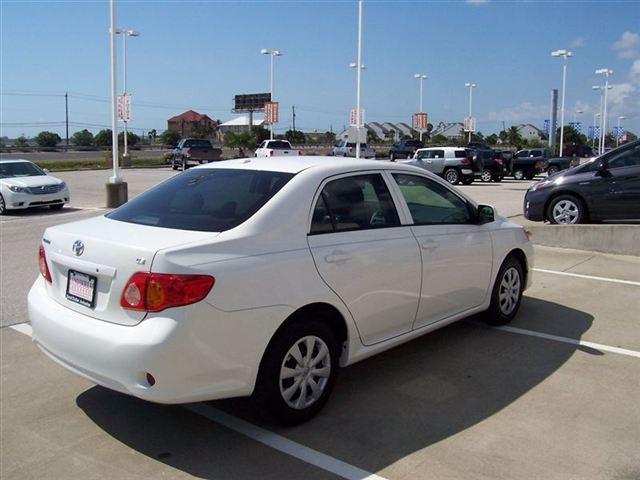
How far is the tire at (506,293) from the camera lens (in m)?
5.72

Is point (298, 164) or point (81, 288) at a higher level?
point (298, 164)

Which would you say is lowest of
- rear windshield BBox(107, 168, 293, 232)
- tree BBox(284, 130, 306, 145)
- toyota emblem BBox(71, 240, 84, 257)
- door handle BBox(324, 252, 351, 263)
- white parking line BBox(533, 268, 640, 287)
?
white parking line BBox(533, 268, 640, 287)

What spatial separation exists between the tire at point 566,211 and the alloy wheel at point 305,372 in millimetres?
8271

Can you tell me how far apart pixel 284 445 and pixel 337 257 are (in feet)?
3.95

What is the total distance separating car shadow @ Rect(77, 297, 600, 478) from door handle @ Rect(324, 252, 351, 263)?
101 centimetres

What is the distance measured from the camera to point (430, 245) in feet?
15.7

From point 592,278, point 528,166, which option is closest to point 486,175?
point 528,166

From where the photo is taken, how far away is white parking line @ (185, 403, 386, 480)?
3381 mm

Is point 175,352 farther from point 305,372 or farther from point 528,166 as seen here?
point 528,166

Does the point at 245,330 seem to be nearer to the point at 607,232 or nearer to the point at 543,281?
the point at 543,281

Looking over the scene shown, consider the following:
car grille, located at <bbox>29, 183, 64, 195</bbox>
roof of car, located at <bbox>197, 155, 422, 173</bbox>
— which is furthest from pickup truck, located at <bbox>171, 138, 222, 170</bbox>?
roof of car, located at <bbox>197, 155, 422, 173</bbox>

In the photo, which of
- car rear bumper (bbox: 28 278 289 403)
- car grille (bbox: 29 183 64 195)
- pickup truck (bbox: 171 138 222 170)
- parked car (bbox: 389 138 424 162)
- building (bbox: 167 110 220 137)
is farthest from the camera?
building (bbox: 167 110 220 137)

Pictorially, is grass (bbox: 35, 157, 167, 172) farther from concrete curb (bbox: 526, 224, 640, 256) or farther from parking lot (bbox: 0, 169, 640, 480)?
parking lot (bbox: 0, 169, 640, 480)

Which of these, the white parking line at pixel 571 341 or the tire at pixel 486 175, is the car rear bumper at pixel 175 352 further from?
the tire at pixel 486 175
